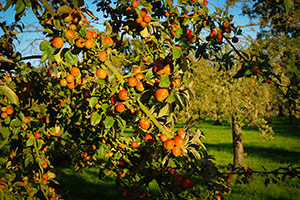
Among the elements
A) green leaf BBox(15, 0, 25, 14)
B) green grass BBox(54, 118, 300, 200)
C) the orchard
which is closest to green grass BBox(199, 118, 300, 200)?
green grass BBox(54, 118, 300, 200)

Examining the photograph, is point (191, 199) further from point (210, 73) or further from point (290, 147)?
point (290, 147)

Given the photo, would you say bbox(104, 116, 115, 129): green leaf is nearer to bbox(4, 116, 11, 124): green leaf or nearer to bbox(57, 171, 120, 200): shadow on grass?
bbox(4, 116, 11, 124): green leaf

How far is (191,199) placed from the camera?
1.95 metres

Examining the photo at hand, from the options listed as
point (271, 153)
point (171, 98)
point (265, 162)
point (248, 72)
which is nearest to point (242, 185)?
point (265, 162)

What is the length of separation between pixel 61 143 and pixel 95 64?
1427mm

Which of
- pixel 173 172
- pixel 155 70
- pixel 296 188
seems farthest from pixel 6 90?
pixel 296 188

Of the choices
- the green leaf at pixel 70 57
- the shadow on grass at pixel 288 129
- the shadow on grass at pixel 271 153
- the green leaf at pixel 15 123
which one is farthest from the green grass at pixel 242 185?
the shadow on grass at pixel 288 129

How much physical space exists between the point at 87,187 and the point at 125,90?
4879 mm

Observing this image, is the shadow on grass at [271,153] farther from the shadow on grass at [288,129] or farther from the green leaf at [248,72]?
the green leaf at [248,72]

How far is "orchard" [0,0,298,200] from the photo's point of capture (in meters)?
1.35

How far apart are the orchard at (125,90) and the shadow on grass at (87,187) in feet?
7.94

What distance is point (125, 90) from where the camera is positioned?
4.63 ft

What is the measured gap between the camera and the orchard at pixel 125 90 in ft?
4.42

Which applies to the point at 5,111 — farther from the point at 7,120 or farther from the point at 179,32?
the point at 179,32
